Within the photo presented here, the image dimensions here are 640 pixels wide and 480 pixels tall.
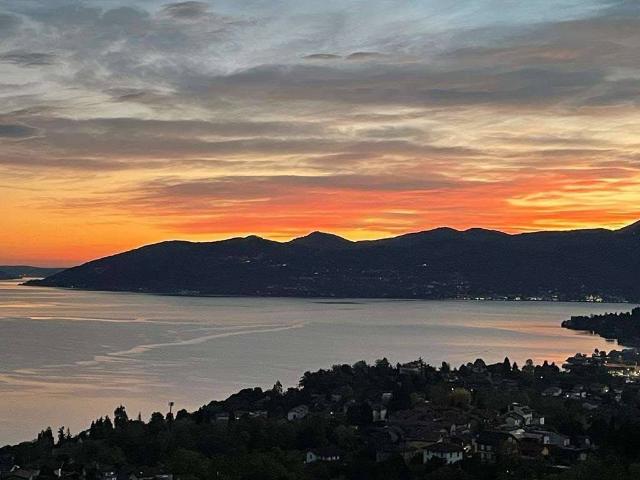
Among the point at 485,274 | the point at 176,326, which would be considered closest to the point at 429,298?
the point at 485,274

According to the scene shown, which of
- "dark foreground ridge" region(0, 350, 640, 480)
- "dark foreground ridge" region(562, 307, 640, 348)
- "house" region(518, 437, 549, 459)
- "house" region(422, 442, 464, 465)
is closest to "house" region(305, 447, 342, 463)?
"dark foreground ridge" region(0, 350, 640, 480)

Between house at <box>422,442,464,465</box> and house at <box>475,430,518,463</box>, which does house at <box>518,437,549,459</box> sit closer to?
house at <box>475,430,518,463</box>

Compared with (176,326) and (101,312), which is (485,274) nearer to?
(101,312)

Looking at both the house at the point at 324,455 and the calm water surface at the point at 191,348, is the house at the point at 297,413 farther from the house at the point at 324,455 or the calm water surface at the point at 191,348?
the calm water surface at the point at 191,348

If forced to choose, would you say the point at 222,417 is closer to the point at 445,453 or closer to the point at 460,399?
the point at 460,399

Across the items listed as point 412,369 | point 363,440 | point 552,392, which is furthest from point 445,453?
point 412,369
